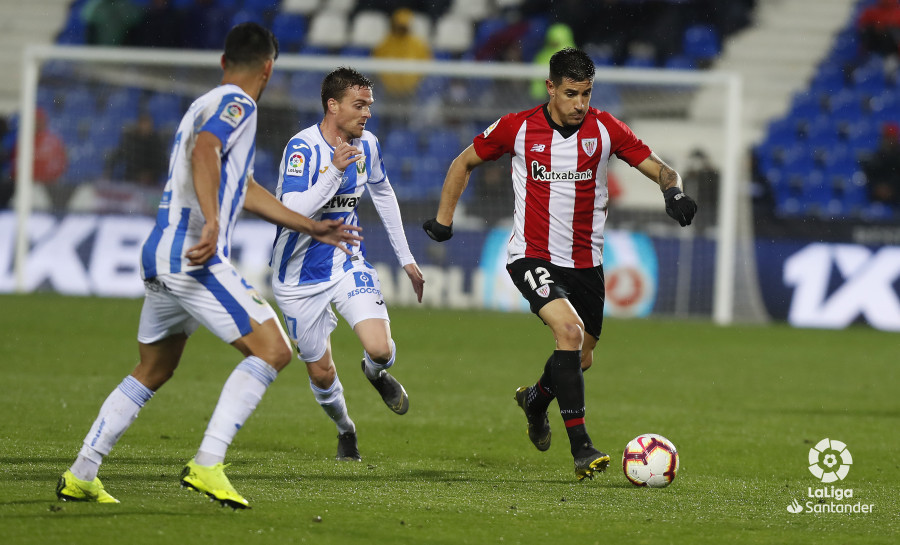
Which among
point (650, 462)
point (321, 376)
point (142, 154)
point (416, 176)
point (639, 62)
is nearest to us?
point (650, 462)

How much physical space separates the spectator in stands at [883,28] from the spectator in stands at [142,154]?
12960 millimetres

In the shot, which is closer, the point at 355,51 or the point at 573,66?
the point at 573,66

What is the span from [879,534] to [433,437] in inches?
141

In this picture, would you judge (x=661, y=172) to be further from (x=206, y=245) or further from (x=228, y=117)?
(x=206, y=245)

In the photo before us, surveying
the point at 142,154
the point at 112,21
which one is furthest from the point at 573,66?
the point at 112,21

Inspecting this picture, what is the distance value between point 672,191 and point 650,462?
4.94 feet

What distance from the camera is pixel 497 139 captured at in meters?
7.36

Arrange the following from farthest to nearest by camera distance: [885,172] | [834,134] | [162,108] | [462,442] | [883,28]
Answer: [883,28] → [834,134] → [885,172] → [162,108] → [462,442]

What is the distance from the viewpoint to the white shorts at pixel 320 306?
7180 millimetres

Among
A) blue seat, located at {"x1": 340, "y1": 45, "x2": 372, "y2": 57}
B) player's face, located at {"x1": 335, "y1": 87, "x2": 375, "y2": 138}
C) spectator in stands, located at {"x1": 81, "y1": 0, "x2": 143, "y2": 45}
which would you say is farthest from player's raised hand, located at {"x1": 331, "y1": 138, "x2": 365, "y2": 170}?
spectator in stands, located at {"x1": 81, "y1": 0, "x2": 143, "y2": 45}

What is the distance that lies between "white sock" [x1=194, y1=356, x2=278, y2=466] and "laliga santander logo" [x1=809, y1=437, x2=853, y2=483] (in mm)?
3432

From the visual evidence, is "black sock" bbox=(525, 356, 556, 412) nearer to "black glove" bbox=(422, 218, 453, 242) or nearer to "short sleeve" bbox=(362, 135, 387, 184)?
"black glove" bbox=(422, 218, 453, 242)

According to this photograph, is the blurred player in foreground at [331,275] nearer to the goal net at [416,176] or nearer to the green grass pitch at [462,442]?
the green grass pitch at [462,442]

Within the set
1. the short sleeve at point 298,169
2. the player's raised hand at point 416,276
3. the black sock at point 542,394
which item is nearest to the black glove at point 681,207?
the black sock at point 542,394
